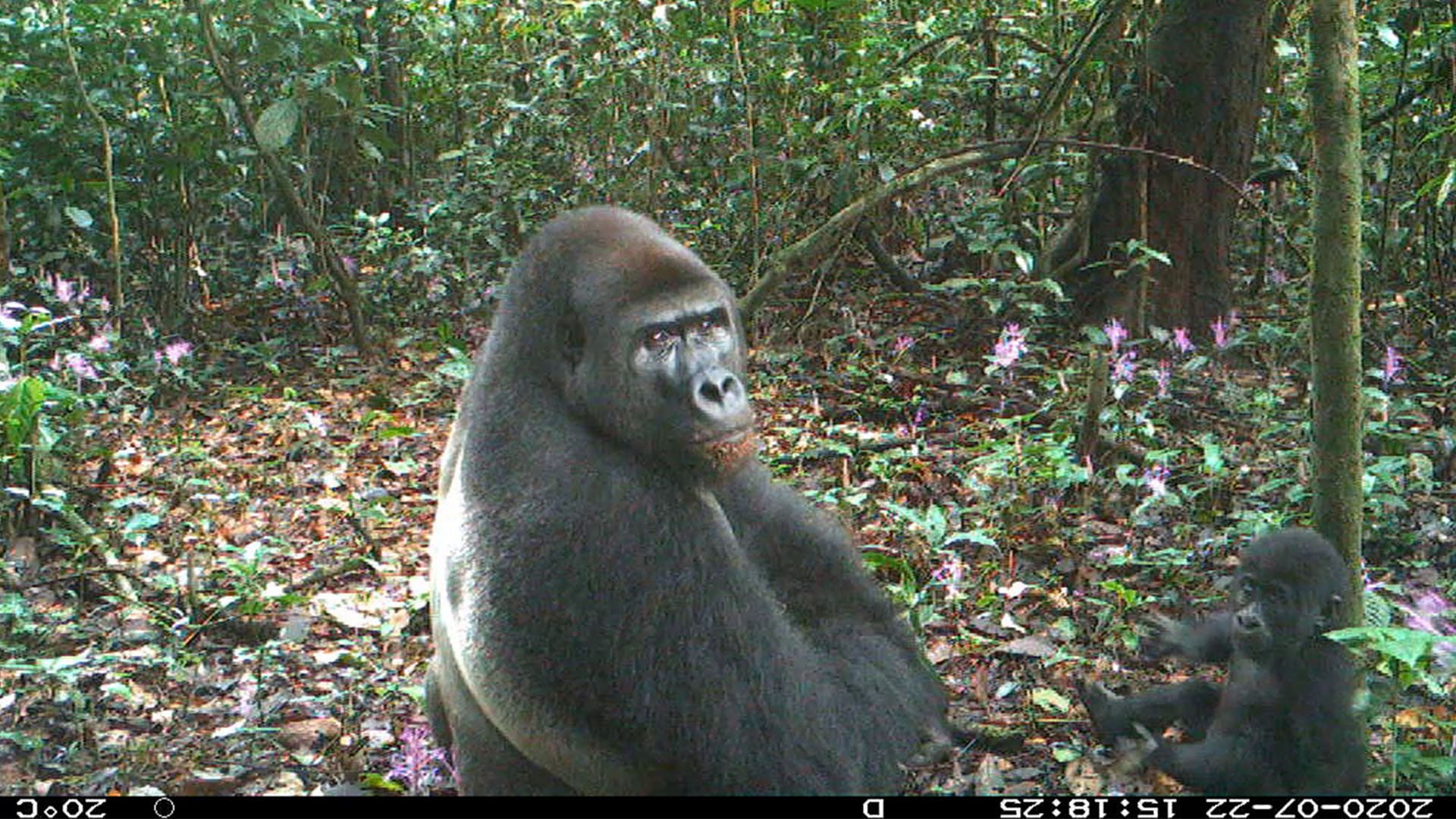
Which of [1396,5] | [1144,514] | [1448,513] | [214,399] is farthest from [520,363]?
[1396,5]

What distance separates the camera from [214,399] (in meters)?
7.64

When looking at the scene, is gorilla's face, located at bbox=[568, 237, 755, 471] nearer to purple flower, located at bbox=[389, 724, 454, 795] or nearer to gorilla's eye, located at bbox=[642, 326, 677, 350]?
gorilla's eye, located at bbox=[642, 326, 677, 350]

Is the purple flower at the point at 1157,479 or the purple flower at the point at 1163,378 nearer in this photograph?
the purple flower at the point at 1157,479

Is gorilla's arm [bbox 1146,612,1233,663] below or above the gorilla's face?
below

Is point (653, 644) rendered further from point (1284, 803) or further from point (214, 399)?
point (214, 399)

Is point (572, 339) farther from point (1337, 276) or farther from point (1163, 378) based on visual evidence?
point (1163, 378)

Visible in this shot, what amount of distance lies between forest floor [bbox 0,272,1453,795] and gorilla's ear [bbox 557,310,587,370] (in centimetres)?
117

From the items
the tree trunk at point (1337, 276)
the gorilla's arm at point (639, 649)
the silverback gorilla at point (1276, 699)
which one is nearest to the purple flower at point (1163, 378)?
the tree trunk at point (1337, 276)

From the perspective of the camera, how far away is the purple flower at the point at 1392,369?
5.07 meters

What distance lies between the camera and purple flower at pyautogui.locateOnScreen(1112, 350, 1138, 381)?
5.64 metres

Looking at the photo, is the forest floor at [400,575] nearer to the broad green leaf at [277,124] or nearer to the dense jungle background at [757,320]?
the dense jungle background at [757,320]

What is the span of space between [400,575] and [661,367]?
253 cm

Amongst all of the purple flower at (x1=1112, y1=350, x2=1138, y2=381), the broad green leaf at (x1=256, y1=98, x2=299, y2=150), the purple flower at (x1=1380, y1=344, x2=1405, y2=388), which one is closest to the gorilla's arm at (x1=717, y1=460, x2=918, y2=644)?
the purple flower at (x1=1112, y1=350, x2=1138, y2=381)

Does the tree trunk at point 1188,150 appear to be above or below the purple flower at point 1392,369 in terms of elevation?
above
